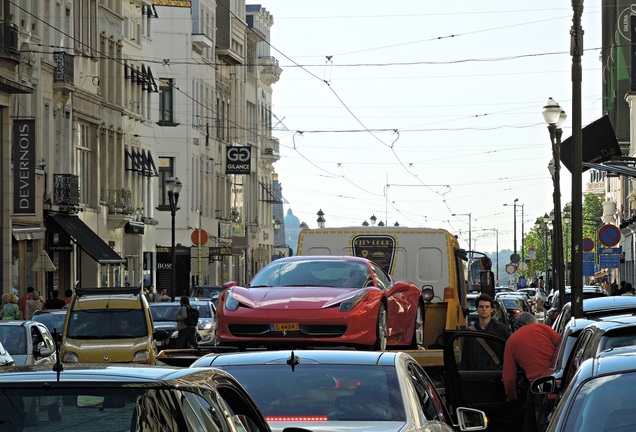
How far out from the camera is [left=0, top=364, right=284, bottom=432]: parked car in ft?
21.9

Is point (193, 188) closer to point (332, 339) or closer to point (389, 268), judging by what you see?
point (389, 268)

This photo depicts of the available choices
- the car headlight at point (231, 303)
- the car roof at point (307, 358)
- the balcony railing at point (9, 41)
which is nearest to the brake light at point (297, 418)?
the car roof at point (307, 358)

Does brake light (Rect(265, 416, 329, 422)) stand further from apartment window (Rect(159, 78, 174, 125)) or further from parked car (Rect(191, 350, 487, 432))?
apartment window (Rect(159, 78, 174, 125))

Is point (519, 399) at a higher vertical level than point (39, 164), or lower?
lower

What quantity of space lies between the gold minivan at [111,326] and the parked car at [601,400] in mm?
21827

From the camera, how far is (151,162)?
7488 centimetres

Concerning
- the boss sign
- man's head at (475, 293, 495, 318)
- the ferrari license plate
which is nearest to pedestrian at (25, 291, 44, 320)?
the ferrari license plate

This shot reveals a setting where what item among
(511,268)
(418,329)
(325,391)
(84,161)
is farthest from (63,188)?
(511,268)

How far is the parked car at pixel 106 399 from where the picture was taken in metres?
6.68

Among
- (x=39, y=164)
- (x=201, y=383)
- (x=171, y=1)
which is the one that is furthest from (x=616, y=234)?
(x=171, y=1)

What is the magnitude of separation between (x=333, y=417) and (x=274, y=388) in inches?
21.5

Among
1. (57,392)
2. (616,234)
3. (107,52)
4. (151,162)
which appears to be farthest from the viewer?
(151,162)

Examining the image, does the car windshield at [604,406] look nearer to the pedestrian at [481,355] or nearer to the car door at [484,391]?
the car door at [484,391]

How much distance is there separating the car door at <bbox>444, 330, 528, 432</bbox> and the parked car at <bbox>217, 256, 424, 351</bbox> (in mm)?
2343
